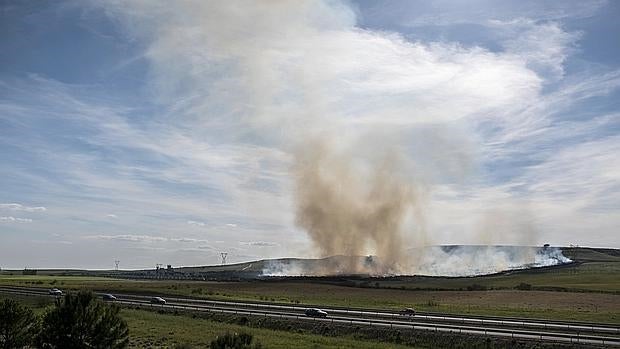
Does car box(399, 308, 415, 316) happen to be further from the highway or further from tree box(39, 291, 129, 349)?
tree box(39, 291, 129, 349)

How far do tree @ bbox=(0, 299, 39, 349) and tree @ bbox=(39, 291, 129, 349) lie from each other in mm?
2795

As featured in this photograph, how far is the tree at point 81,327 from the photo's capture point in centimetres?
3266

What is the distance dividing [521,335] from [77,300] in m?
33.8

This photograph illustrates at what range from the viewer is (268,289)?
13000cm

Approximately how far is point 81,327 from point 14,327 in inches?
245

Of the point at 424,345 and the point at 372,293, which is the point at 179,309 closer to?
the point at 424,345

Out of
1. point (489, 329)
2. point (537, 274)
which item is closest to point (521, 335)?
point (489, 329)

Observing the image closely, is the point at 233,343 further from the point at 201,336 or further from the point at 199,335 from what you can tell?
the point at 199,335

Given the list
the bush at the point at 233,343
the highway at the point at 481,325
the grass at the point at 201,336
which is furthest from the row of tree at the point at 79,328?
the highway at the point at 481,325

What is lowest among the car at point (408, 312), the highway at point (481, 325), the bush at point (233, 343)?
the highway at point (481, 325)

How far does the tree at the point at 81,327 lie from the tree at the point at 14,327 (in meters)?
2.79

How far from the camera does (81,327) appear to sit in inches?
1292

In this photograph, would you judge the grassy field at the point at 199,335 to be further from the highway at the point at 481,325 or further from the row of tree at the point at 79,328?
the row of tree at the point at 79,328

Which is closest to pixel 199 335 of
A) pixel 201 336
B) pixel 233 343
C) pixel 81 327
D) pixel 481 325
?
pixel 201 336
